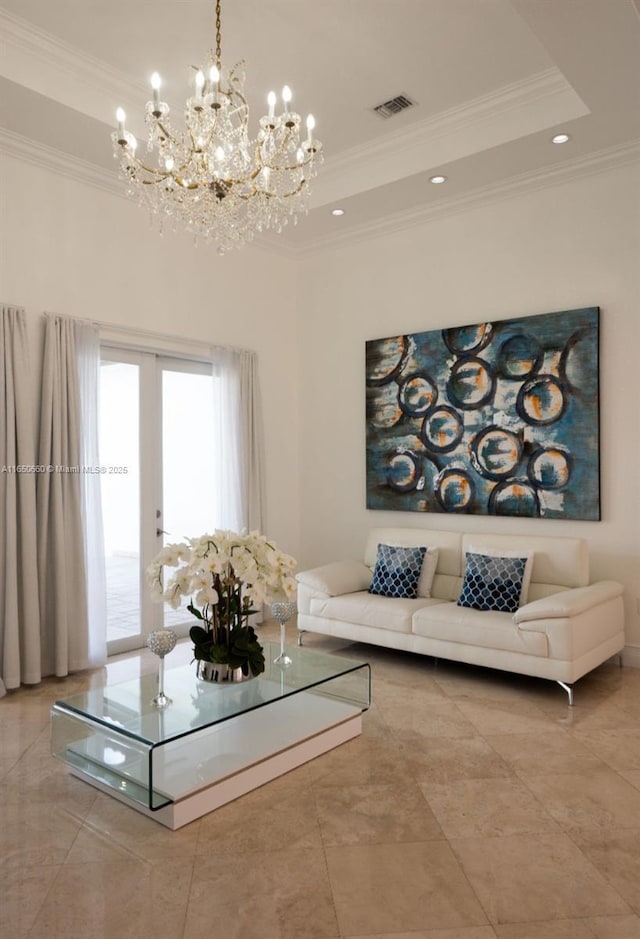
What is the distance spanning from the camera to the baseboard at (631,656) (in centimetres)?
459

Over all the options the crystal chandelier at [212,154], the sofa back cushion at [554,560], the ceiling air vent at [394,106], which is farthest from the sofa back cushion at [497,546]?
the ceiling air vent at [394,106]

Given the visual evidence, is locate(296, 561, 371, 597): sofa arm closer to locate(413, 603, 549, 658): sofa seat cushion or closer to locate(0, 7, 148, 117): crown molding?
locate(413, 603, 549, 658): sofa seat cushion

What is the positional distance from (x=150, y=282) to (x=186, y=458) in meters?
1.42

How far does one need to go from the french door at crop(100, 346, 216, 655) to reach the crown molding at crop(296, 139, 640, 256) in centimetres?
175

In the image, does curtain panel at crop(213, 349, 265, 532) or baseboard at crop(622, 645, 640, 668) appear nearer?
baseboard at crop(622, 645, 640, 668)

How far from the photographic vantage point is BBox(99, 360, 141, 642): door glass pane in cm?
503

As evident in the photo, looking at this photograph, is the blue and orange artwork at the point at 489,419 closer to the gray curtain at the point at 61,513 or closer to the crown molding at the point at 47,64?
the gray curtain at the point at 61,513

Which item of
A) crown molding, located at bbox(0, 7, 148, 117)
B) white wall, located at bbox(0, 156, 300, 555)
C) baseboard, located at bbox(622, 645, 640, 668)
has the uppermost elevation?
crown molding, located at bbox(0, 7, 148, 117)

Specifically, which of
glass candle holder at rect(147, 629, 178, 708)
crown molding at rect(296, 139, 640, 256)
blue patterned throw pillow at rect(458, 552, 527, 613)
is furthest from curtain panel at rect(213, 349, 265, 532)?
glass candle holder at rect(147, 629, 178, 708)

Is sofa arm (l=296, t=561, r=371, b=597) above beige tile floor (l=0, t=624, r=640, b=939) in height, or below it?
above

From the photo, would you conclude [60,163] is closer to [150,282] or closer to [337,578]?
[150,282]

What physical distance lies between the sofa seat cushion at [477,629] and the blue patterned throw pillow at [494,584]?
3.0 inches

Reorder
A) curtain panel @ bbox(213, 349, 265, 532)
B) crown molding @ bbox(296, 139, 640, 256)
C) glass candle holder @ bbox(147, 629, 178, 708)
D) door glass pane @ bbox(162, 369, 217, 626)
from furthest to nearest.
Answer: curtain panel @ bbox(213, 349, 265, 532) < door glass pane @ bbox(162, 369, 217, 626) < crown molding @ bbox(296, 139, 640, 256) < glass candle holder @ bbox(147, 629, 178, 708)

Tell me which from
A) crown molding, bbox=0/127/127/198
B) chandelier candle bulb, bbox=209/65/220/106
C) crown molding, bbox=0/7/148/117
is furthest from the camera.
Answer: crown molding, bbox=0/127/127/198
